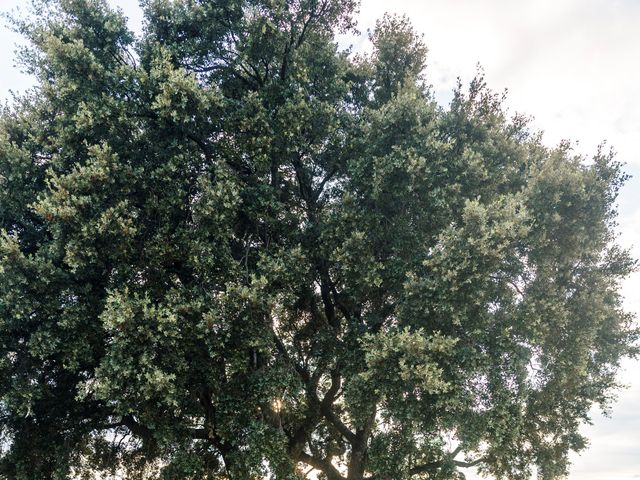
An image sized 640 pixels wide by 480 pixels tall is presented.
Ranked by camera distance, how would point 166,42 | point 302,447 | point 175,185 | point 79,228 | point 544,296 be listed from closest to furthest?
point 79,228
point 175,185
point 544,296
point 166,42
point 302,447

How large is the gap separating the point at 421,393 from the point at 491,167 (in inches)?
353

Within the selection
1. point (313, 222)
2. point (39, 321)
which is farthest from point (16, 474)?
point (313, 222)

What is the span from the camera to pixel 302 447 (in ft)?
68.0

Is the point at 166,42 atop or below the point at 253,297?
atop

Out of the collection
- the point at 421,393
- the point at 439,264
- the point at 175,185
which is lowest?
the point at 421,393

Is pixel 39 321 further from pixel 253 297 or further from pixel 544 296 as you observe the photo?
pixel 544 296

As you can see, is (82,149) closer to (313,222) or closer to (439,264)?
(313,222)

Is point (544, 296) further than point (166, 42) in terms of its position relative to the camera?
No

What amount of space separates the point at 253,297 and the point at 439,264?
588cm

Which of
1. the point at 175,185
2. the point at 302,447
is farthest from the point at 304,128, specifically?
the point at 302,447

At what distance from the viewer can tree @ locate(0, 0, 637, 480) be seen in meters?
14.2

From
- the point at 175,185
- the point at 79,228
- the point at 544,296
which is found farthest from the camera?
the point at 544,296

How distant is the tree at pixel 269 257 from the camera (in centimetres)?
1423

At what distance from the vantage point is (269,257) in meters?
15.5
